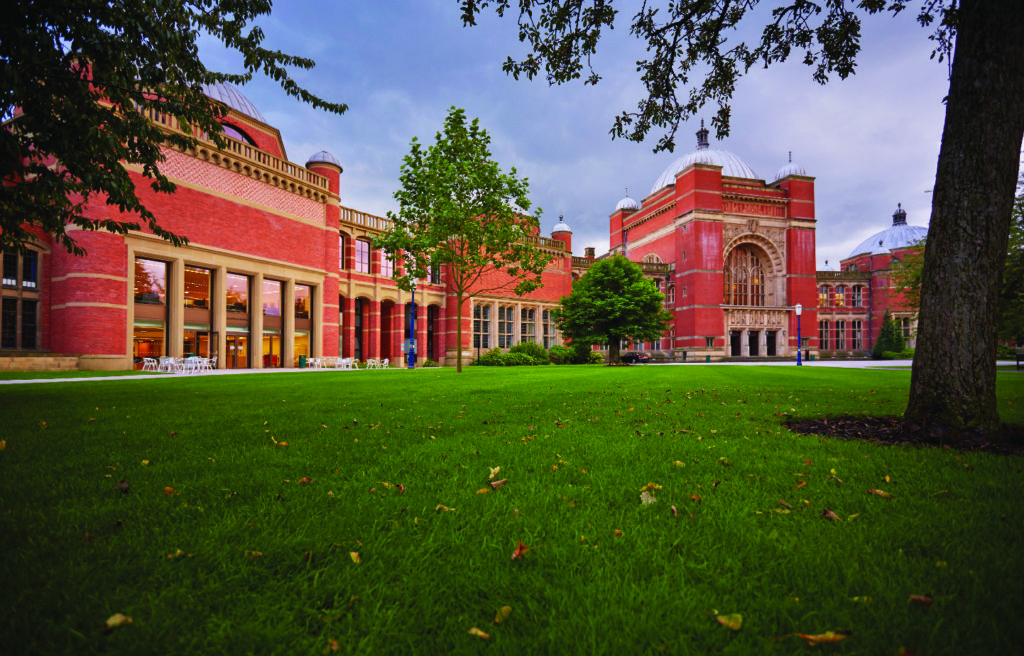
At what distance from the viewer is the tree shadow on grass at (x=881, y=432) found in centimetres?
484

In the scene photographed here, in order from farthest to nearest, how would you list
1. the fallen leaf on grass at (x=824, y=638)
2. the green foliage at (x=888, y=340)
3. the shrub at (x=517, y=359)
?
the green foliage at (x=888, y=340), the shrub at (x=517, y=359), the fallen leaf on grass at (x=824, y=638)

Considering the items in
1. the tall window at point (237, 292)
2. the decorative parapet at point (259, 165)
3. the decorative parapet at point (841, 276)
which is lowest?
the tall window at point (237, 292)

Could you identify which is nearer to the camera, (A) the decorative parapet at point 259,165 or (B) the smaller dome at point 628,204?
(A) the decorative parapet at point 259,165

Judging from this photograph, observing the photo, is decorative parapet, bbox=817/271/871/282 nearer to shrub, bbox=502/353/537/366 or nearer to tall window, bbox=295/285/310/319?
shrub, bbox=502/353/537/366

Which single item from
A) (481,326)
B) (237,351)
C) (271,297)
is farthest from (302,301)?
(481,326)

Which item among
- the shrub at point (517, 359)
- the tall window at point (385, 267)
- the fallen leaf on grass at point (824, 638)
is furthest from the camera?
the tall window at point (385, 267)

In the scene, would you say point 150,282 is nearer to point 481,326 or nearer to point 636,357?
point 481,326

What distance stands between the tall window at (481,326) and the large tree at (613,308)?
29.6ft

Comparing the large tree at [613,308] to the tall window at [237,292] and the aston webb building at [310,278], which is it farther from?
the tall window at [237,292]

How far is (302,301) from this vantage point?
3130 cm

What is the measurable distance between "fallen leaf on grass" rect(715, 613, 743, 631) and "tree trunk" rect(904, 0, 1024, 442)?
4.85 m

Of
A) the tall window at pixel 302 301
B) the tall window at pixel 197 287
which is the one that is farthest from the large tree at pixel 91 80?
the tall window at pixel 302 301

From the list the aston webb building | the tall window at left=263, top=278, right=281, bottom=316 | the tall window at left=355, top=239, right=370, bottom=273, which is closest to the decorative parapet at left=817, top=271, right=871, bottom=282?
the aston webb building

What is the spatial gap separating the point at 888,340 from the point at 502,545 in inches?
2812
